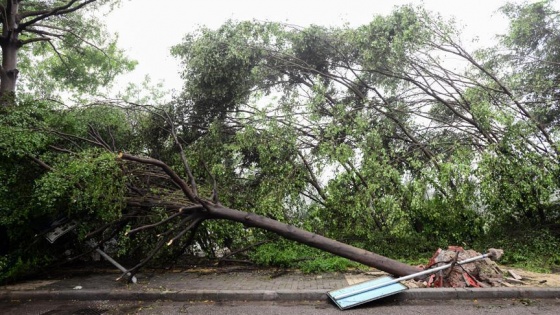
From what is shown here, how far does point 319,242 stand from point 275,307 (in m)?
2.02

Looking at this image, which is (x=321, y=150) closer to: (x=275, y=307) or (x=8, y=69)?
(x=275, y=307)

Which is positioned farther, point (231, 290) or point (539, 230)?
point (539, 230)

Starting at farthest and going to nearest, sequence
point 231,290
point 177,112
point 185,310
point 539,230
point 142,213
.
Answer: point 177,112
point 539,230
point 142,213
point 231,290
point 185,310

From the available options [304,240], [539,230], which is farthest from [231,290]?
[539,230]

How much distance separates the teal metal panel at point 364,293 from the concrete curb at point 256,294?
0.78 feet

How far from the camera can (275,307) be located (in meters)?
5.70

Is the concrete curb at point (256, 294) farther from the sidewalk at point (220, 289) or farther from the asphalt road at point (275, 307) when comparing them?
the asphalt road at point (275, 307)

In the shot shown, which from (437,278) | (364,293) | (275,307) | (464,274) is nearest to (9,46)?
(275,307)

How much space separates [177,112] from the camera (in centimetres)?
1077

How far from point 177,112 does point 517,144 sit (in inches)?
348

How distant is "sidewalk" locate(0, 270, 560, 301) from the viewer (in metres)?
5.71

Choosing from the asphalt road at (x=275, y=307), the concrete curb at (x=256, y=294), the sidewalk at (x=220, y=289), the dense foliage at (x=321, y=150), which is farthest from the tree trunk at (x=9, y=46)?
the asphalt road at (x=275, y=307)

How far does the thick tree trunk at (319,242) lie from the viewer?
273 inches

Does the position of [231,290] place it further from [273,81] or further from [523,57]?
[523,57]
